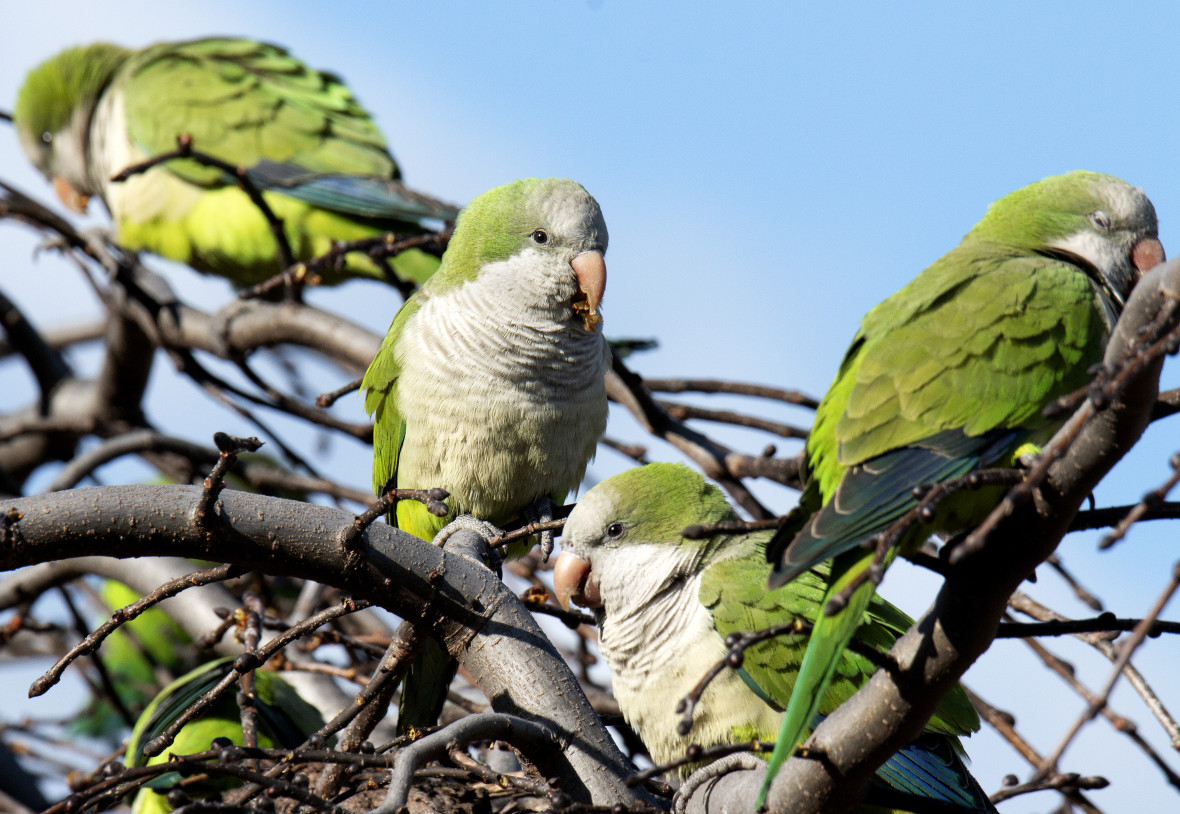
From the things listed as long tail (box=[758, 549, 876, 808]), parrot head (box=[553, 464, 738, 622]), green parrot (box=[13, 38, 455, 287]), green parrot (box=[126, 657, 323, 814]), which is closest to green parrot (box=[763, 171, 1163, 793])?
long tail (box=[758, 549, 876, 808])

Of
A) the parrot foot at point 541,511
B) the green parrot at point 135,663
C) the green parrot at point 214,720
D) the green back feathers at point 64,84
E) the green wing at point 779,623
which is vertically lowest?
the green parrot at point 135,663

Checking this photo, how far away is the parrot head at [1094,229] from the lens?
2.54 metres

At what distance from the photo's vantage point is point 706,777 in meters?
2.27

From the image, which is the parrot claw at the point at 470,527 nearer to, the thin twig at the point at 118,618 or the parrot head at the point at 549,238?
the parrot head at the point at 549,238

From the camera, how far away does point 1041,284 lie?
7.43ft

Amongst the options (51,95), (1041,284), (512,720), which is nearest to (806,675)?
(512,720)

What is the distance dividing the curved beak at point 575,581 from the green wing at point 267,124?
2.70m

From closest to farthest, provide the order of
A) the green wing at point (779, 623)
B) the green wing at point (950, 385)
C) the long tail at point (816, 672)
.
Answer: the long tail at point (816, 672) < the green wing at point (950, 385) < the green wing at point (779, 623)

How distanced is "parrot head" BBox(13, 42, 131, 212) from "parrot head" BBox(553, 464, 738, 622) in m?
5.35

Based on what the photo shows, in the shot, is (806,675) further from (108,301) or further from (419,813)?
(108,301)

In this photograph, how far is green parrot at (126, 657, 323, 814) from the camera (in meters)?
3.13

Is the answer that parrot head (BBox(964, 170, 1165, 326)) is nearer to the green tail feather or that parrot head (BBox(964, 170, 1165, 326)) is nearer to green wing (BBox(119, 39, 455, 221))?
the green tail feather

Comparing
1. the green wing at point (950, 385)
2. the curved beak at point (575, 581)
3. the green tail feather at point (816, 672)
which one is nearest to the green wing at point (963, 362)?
the green wing at point (950, 385)

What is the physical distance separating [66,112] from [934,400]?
6.46 m
